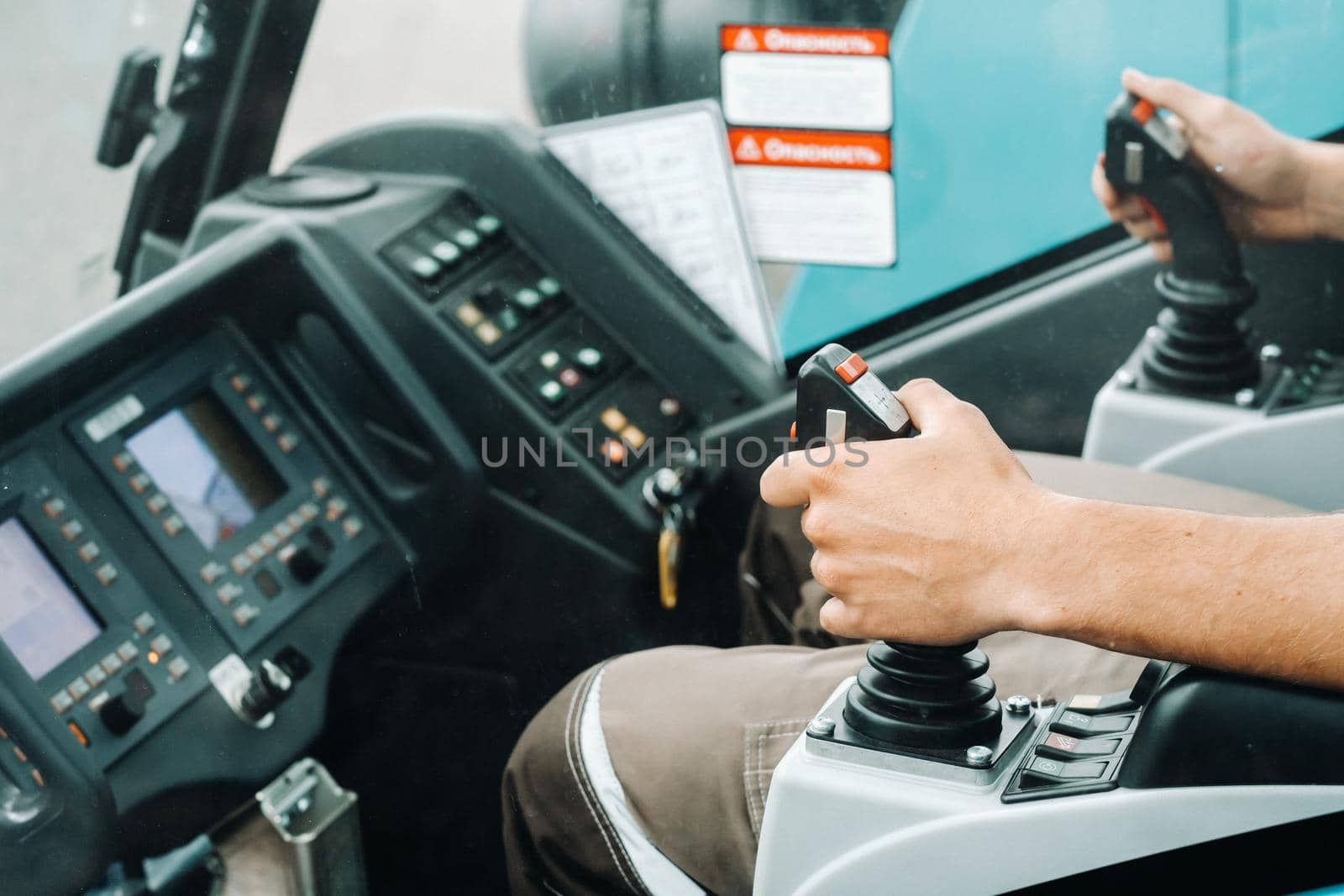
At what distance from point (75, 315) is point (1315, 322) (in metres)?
1.23

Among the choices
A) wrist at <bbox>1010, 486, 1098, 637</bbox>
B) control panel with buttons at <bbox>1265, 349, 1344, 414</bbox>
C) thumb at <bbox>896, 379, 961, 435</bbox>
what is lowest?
control panel with buttons at <bbox>1265, 349, 1344, 414</bbox>

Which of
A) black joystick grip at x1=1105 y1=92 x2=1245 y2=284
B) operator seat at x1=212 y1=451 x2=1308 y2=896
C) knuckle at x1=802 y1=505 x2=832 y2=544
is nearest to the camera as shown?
knuckle at x1=802 y1=505 x2=832 y2=544

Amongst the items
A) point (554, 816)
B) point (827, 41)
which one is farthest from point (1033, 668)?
point (827, 41)

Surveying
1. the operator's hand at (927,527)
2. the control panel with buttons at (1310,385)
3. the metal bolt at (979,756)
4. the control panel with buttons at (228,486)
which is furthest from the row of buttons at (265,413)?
the control panel with buttons at (1310,385)

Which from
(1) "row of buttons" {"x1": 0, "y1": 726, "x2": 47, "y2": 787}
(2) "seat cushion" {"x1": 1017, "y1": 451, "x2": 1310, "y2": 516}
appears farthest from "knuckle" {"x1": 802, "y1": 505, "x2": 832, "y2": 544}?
(1) "row of buttons" {"x1": 0, "y1": 726, "x2": 47, "y2": 787}

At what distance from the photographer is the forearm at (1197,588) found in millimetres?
725

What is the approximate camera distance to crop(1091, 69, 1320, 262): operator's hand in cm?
119

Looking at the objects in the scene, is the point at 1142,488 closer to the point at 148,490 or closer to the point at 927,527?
the point at 927,527

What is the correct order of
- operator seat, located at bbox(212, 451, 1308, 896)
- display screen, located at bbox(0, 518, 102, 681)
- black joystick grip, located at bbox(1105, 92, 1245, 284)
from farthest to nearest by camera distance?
black joystick grip, located at bbox(1105, 92, 1245, 284) → display screen, located at bbox(0, 518, 102, 681) → operator seat, located at bbox(212, 451, 1308, 896)

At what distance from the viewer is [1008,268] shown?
140 cm

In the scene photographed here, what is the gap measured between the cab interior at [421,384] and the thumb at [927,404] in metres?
0.47

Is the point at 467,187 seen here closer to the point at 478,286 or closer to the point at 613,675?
the point at 478,286

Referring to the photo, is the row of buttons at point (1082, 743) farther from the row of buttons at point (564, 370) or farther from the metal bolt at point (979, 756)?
Answer: the row of buttons at point (564, 370)

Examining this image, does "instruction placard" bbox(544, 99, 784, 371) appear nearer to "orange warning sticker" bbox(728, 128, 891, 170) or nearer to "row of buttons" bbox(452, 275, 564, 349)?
"orange warning sticker" bbox(728, 128, 891, 170)
